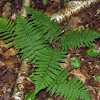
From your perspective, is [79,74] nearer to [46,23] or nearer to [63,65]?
[63,65]

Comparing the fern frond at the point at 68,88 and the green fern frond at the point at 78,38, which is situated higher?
the green fern frond at the point at 78,38

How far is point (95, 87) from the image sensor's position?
339cm

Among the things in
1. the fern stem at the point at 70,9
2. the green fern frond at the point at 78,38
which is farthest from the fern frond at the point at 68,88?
the fern stem at the point at 70,9

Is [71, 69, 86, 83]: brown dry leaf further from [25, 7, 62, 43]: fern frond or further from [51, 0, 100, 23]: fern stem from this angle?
[51, 0, 100, 23]: fern stem

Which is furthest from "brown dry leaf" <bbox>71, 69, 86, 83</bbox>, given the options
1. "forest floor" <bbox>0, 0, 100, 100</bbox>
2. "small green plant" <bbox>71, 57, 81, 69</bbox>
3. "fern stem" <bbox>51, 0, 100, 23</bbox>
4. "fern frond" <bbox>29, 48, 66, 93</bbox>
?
"fern stem" <bbox>51, 0, 100, 23</bbox>

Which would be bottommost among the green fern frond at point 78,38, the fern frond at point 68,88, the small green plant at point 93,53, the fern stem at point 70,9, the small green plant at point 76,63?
the fern frond at point 68,88

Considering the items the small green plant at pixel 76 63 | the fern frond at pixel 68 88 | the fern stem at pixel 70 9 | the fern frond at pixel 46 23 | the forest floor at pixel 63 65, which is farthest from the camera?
the fern stem at pixel 70 9

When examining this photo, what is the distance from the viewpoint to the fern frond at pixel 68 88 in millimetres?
3061

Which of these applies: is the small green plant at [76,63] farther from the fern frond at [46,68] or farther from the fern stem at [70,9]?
the fern stem at [70,9]

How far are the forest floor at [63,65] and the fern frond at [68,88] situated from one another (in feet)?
0.80

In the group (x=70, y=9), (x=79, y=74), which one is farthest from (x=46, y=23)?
(x=79, y=74)

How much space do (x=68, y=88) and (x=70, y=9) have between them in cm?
218

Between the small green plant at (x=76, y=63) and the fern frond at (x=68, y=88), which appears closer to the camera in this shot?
the fern frond at (x=68, y=88)

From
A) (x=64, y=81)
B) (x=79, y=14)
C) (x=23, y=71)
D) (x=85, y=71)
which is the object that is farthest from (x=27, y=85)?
(x=79, y=14)
